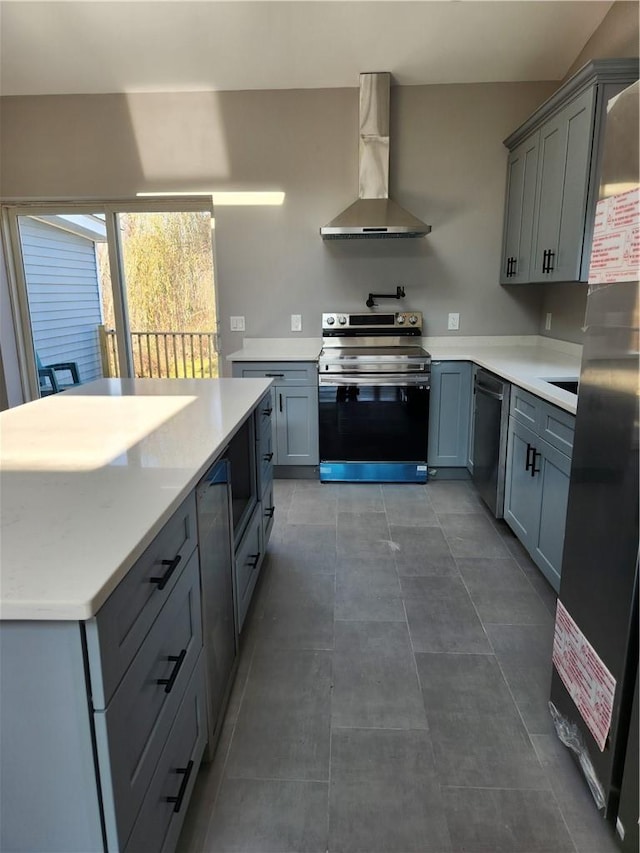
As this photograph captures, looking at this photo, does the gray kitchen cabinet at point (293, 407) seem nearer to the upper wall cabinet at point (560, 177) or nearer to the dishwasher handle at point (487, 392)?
the dishwasher handle at point (487, 392)

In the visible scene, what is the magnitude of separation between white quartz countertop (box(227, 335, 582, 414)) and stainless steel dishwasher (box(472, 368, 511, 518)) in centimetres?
10

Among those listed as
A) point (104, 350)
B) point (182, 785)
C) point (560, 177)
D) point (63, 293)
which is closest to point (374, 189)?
point (560, 177)

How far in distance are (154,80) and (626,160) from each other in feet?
11.9

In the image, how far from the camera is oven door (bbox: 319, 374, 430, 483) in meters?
3.61

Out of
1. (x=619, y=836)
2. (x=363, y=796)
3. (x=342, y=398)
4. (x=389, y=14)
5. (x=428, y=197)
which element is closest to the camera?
(x=619, y=836)

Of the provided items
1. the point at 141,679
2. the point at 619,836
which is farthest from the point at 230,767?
the point at 619,836

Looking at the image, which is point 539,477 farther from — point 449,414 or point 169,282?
point 169,282

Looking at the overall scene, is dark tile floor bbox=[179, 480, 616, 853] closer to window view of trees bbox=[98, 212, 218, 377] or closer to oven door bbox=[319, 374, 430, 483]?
oven door bbox=[319, 374, 430, 483]

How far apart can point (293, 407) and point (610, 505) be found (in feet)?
8.77

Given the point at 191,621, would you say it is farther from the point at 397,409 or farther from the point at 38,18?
the point at 38,18

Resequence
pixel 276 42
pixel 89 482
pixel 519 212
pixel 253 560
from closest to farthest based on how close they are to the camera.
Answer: pixel 89 482, pixel 253 560, pixel 276 42, pixel 519 212

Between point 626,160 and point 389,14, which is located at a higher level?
point 389,14

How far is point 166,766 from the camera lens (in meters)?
1.11

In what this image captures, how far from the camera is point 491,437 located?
10.3ft
